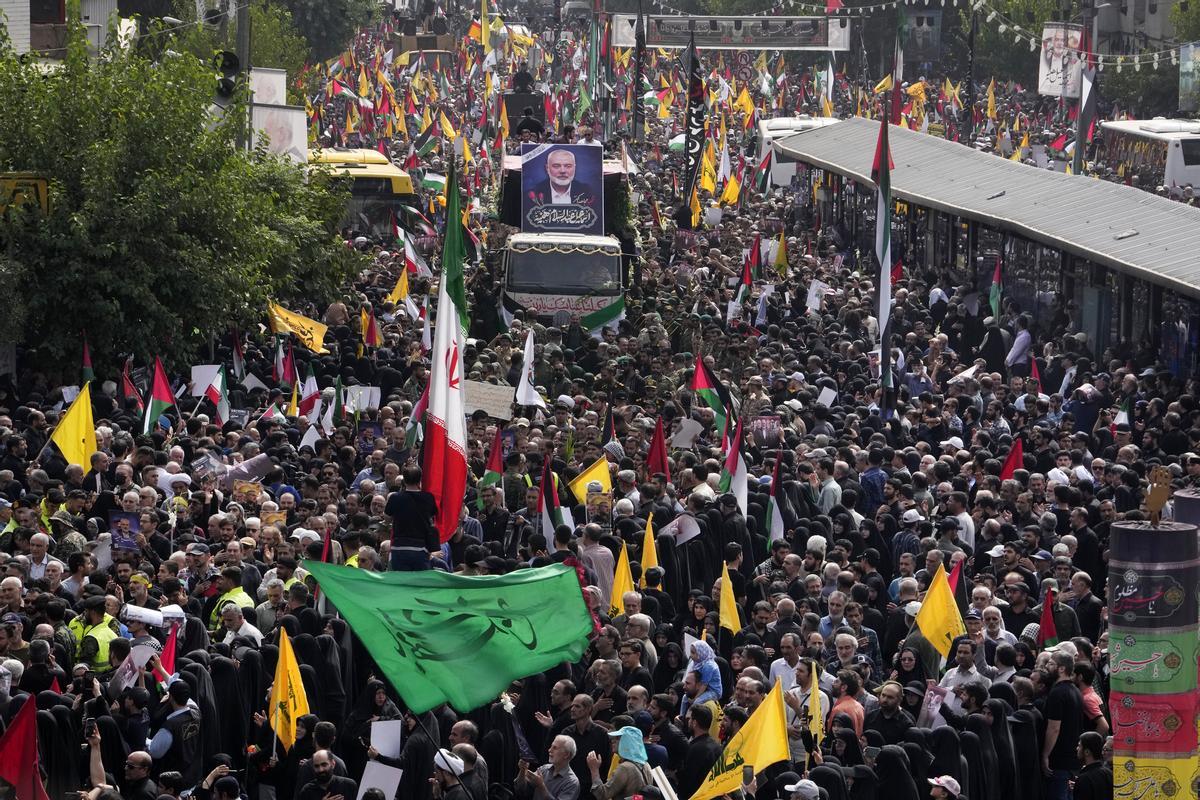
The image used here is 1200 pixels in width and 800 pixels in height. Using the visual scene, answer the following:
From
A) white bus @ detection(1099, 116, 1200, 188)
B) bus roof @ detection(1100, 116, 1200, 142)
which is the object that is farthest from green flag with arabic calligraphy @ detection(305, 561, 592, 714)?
bus roof @ detection(1100, 116, 1200, 142)

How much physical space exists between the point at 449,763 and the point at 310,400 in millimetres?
10302

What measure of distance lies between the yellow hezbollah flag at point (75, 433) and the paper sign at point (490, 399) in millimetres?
3305

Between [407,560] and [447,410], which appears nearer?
[447,410]

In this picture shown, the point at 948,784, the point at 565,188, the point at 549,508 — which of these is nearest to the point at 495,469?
the point at 549,508

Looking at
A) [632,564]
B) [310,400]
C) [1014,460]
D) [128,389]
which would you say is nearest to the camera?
[632,564]

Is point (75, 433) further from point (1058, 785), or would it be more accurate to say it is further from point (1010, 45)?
point (1010, 45)

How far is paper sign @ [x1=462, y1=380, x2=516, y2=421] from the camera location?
19.4 metres

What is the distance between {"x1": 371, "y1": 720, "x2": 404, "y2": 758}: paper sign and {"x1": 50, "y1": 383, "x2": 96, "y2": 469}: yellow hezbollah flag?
6730mm

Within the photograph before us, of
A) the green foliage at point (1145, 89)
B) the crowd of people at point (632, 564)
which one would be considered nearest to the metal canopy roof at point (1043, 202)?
the crowd of people at point (632, 564)

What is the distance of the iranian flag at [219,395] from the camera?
20.5 metres

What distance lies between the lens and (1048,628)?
13.9 meters

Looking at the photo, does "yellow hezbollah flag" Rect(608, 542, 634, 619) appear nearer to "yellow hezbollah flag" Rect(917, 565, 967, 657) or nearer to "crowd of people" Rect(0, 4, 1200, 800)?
"crowd of people" Rect(0, 4, 1200, 800)

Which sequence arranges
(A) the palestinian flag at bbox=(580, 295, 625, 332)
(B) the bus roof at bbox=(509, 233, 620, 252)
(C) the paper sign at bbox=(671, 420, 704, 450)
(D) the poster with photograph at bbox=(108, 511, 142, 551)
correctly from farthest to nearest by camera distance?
(B) the bus roof at bbox=(509, 233, 620, 252) → (A) the palestinian flag at bbox=(580, 295, 625, 332) → (C) the paper sign at bbox=(671, 420, 704, 450) → (D) the poster with photograph at bbox=(108, 511, 142, 551)

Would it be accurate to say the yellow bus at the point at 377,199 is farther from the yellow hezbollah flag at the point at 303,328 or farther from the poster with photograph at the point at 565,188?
the yellow hezbollah flag at the point at 303,328
